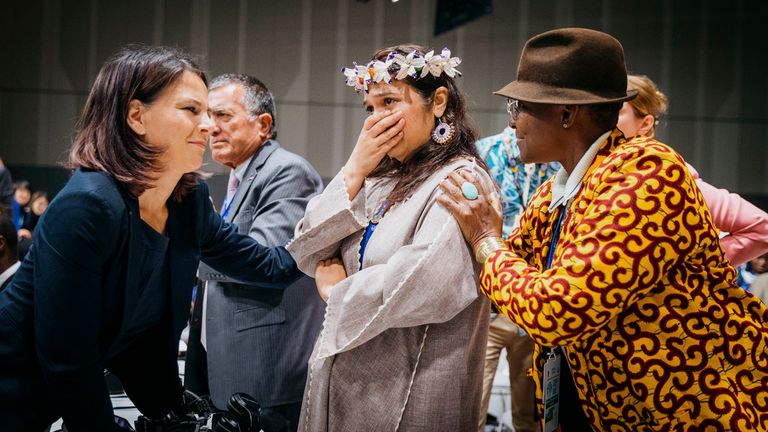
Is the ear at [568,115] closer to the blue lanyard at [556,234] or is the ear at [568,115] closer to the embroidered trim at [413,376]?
the blue lanyard at [556,234]

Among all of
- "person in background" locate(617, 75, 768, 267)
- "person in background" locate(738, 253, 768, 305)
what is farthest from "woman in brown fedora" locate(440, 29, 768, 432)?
"person in background" locate(738, 253, 768, 305)

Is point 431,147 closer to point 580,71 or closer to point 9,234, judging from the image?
point 580,71

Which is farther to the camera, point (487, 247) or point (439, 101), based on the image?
point (439, 101)

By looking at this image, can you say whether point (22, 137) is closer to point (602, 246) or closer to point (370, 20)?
point (370, 20)

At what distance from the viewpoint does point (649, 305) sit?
1366 mm

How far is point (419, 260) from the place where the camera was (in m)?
1.61

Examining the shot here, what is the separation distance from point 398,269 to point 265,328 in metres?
1.00

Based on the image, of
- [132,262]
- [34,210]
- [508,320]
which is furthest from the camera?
[34,210]

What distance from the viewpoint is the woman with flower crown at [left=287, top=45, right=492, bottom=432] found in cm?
163

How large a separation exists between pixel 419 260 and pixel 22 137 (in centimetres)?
893

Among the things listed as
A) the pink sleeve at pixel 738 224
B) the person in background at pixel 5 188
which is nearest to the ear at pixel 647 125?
the pink sleeve at pixel 738 224

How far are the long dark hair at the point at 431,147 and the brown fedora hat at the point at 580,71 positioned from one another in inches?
15.8

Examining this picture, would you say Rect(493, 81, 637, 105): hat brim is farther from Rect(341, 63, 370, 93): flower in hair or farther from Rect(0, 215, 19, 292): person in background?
Rect(0, 215, 19, 292): person in background

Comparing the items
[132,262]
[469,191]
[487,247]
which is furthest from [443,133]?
[132,262]
